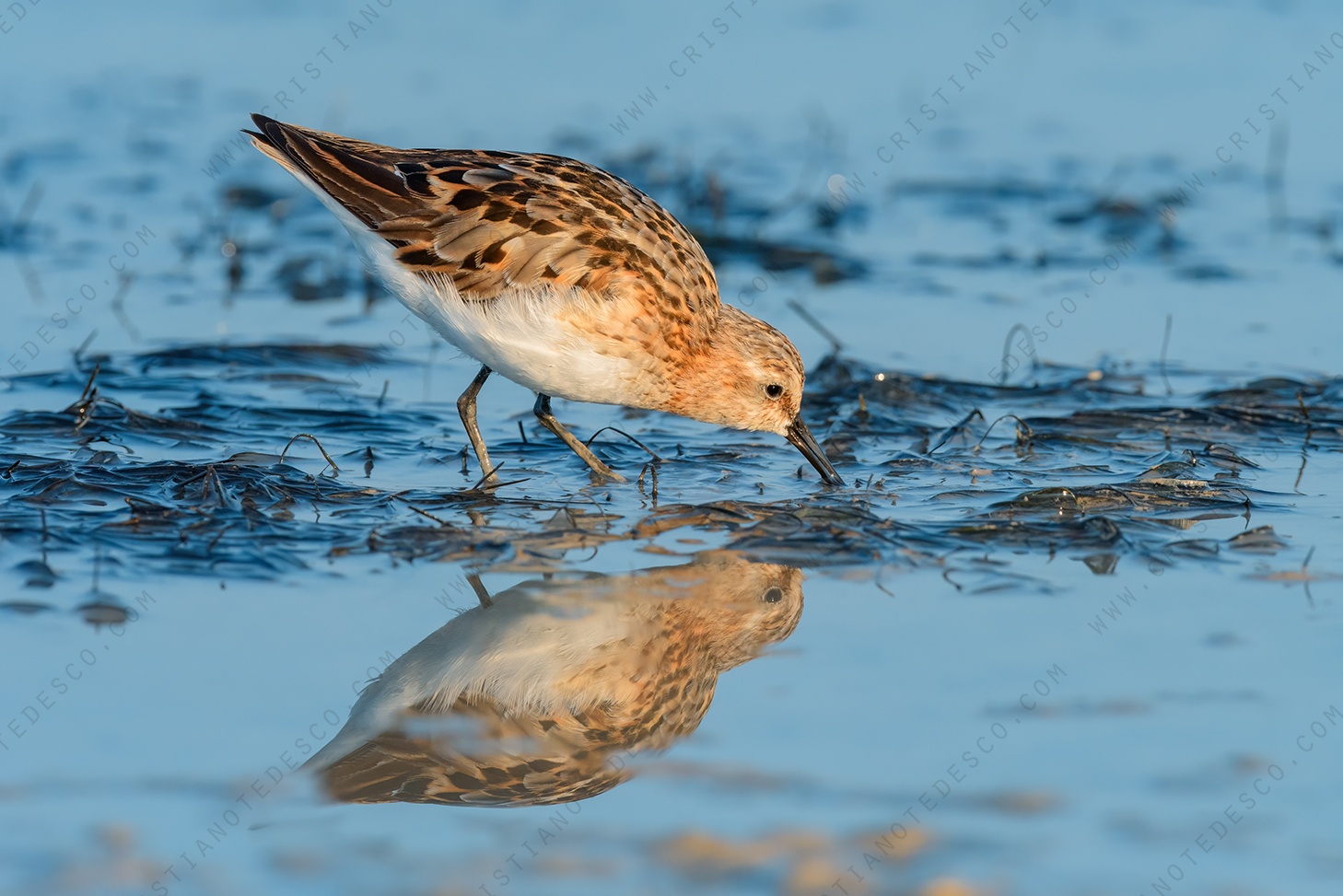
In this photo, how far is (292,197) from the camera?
1246 centimetres

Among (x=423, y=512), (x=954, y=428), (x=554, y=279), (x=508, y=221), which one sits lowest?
(x=423, y=512)

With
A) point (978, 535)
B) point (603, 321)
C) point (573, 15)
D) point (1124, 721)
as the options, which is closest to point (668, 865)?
point (1124, 721)

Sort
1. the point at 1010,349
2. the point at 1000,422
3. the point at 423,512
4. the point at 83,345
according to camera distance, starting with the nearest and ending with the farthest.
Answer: the point at 423,512 → the point at 1000,422 → the point at 83,345 → the point at 1010,349

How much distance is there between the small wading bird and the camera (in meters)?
7.29

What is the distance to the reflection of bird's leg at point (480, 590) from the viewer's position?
6.02m

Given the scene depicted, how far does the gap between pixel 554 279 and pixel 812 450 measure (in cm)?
152

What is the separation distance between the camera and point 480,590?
241 inches

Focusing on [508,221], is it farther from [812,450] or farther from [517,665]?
[517,665]

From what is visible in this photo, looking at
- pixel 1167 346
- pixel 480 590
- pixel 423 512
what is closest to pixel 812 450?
pixel 423 512

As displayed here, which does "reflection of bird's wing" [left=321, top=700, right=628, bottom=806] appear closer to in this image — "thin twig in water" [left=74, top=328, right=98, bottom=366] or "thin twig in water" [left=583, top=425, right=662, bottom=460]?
"thin twig in water" [left=583, top=425, right=662, bottom=460]

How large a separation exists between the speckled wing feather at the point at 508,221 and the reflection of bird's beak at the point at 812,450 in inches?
26.2

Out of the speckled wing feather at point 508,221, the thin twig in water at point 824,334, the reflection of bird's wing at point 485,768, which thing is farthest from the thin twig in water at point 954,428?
the reflection of bird's wing at point 485,768

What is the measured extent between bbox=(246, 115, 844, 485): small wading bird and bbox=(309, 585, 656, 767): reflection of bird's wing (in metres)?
1.65

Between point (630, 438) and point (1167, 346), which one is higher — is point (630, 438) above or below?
below
